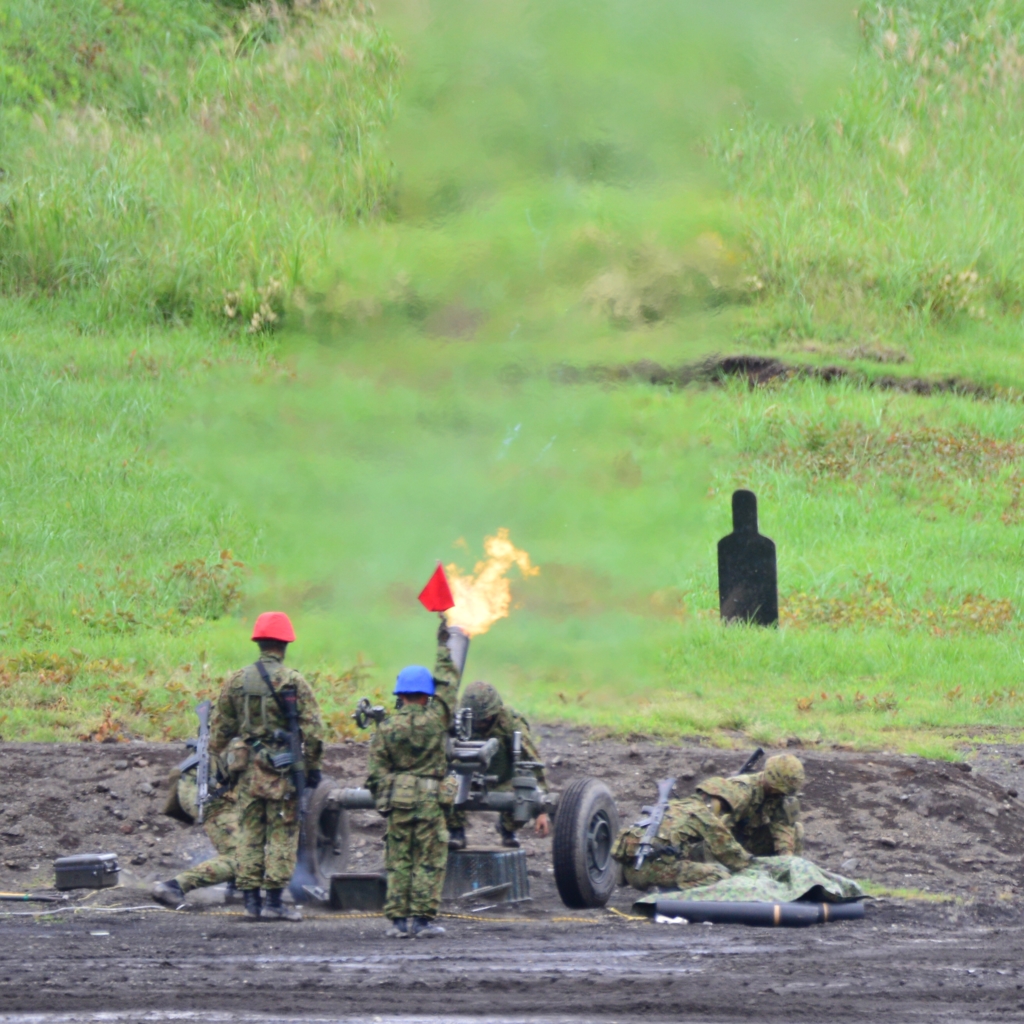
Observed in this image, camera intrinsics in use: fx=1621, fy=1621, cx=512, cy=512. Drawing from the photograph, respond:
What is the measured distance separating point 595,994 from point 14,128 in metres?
23.8

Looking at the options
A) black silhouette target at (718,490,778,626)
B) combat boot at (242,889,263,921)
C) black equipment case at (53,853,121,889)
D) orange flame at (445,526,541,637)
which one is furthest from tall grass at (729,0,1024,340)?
combat boot at (242,889,263,921)

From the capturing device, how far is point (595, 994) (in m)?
7.37

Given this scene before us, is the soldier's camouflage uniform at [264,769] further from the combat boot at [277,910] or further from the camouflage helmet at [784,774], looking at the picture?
the camouflage helmet at [784,774]

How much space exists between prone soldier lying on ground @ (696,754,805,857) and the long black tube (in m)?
0.76

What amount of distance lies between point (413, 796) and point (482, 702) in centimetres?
132

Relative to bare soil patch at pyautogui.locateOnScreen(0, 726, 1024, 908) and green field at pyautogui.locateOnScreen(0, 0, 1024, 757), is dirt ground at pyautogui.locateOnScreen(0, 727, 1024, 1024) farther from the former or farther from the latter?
green field at pyautogui.locateOnScreen(0, 0, 1024, 757)

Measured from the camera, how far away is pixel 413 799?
9461 mm

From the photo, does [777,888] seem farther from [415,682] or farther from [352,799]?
[352,799]

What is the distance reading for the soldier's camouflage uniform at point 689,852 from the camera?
9836 mm

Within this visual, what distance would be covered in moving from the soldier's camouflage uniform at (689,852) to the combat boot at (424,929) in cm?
137

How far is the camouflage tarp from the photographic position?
9.53 metres

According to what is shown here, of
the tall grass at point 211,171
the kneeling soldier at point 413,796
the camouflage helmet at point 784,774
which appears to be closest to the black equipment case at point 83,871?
A: the kneeling soldier at point 413,796

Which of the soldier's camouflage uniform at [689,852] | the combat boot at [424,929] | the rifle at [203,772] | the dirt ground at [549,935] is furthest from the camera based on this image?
the rifle at [203,772]

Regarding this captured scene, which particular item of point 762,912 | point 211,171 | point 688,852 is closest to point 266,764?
point 688,852
